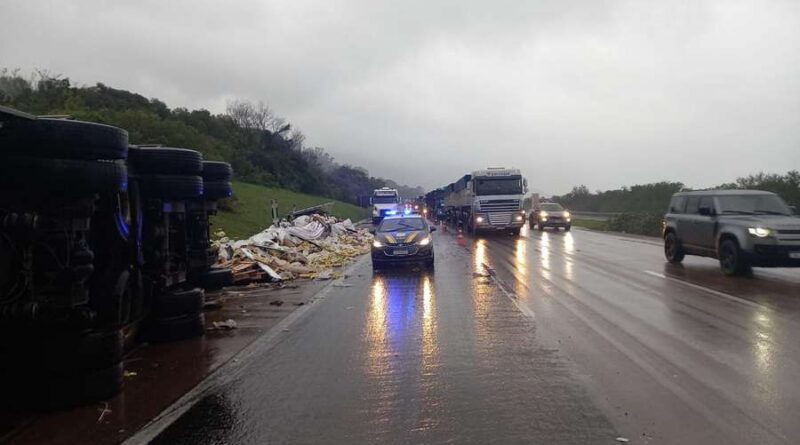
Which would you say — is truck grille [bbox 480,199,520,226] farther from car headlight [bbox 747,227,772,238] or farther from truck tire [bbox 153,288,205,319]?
truck tire [bbox 153,288,205,319]

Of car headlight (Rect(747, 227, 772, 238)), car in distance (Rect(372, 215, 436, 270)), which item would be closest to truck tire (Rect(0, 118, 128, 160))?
car in distance (Rect(372, 215, 436, 270))

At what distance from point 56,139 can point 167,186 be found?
2.57m

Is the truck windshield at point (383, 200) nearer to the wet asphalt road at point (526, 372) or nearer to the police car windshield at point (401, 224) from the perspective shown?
the police car windshield at point (401, 224)

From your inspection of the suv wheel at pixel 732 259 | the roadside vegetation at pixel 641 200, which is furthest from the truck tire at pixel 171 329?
the roadside vegetation at pixel 641 200

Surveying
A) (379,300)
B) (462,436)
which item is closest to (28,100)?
(379,300)

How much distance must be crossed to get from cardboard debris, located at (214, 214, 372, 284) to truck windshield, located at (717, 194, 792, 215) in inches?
378

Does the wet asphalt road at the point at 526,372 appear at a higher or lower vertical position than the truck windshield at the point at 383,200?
lower

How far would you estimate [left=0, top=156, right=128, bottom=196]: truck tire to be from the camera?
490 centimetres

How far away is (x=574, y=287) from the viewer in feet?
38.3

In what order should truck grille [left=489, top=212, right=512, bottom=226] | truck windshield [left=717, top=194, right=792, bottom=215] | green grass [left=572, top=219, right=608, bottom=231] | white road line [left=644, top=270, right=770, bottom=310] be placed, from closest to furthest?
white road line [left=644, top=270, right=770, bottom=310]
truck windshield [left=717, top=194, right=792, bottom=215]
truck grille [left=489, top=212, right=512, bottom=226]
green grass [left=572, top=219, right=608, bottom=231]

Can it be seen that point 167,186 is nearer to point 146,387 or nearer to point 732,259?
point 146,387

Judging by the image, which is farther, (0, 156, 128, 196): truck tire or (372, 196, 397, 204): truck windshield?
(372, 196, 397, 204): truck windshield

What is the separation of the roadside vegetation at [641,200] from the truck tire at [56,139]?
102ft

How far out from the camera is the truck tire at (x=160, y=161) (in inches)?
295
